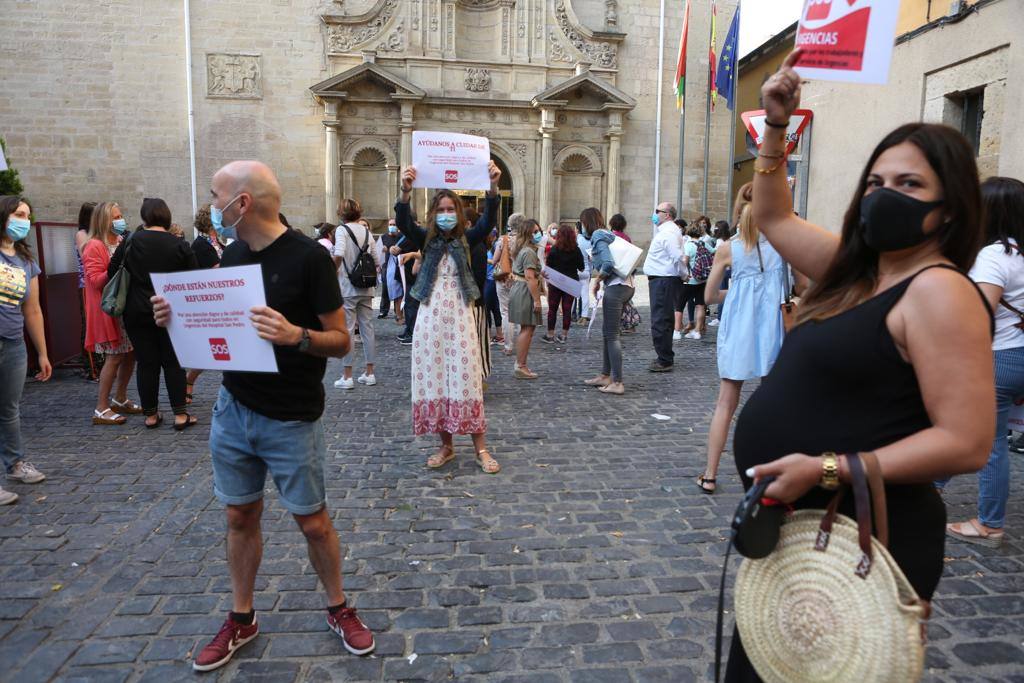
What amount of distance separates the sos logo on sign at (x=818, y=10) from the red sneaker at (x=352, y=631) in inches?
108

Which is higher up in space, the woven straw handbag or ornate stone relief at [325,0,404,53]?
ornate stone relief at [325,0,404,53]

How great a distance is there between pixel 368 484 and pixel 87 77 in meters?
21.2

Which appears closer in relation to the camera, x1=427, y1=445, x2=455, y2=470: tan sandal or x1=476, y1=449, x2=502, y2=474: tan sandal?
x1=476, y1=449, x2=502, y2=474: tan sandal

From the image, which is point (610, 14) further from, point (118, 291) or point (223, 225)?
point (223, 225)

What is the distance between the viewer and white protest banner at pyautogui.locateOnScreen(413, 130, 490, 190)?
4961mm

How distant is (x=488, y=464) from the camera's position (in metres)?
5.25

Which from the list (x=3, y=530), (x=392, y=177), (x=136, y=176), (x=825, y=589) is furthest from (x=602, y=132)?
(x=825, y=589)

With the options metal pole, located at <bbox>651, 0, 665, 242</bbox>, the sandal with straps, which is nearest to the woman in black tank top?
the sandal with straps

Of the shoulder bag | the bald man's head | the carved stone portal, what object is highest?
the carved stone portal

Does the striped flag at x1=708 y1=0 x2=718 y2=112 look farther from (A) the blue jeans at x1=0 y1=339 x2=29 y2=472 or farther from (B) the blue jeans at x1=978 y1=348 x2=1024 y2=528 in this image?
(A) the blue jeans at x1=0 y1=339 x2=29 y2=472

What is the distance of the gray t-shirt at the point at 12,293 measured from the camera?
183 inches

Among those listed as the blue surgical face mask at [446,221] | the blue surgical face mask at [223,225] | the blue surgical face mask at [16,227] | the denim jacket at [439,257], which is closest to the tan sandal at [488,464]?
the denim jacket at [439,257]

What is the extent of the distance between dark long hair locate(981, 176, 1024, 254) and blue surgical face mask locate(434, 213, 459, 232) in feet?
10.7

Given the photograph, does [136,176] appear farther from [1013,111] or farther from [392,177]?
[1013,111]
